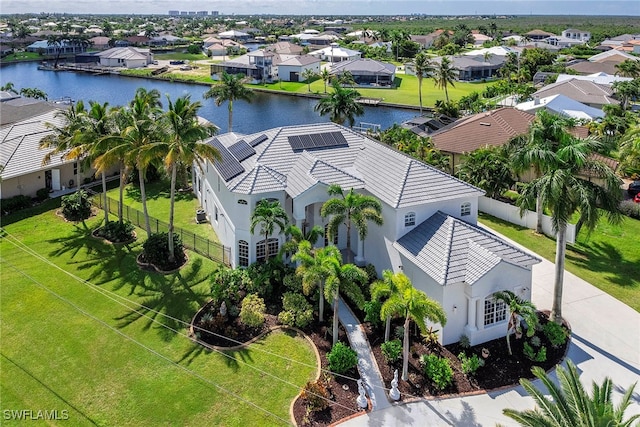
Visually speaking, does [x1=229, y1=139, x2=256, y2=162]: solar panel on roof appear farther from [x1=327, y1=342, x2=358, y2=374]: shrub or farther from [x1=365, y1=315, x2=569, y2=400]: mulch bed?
[x1=327, y1=342, x2=358, y2=374]: shrub

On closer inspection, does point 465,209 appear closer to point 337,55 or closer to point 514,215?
point 514,215

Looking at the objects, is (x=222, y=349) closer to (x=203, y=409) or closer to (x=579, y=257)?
(x=203, y=409)

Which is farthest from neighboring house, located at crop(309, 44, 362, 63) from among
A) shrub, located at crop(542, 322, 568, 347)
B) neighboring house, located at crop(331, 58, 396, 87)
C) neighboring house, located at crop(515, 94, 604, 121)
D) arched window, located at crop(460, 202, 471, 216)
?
shrub, located at crop(542, 322, 568, 347)

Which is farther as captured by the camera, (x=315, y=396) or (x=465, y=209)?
(x=465, y=209)

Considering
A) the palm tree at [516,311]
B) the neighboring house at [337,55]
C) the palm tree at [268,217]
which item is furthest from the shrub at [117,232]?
the neighboring house at [337,55]

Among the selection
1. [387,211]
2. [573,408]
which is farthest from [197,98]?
[573,408]

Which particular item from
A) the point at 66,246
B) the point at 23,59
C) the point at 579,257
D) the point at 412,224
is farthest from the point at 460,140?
the point at 23,59
